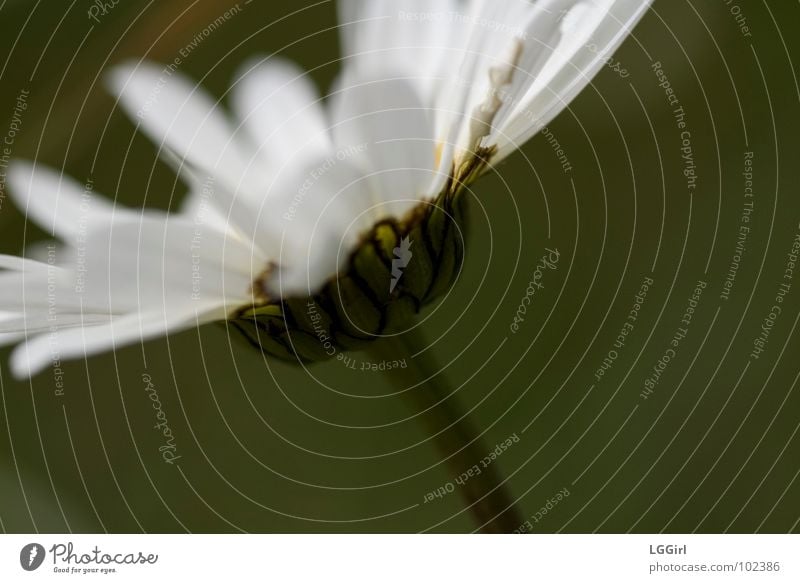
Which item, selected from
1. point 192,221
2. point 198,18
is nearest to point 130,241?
point 192,221

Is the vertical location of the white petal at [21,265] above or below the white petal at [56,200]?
below

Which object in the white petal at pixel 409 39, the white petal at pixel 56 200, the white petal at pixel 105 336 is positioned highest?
the white petal at pixel 409 39

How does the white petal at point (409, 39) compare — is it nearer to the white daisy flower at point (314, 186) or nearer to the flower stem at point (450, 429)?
the white daisy flower at point (314, 186)

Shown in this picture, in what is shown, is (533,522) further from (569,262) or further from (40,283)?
(40,283)

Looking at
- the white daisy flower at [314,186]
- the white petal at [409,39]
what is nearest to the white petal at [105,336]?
the white daisy flower at [314,186]

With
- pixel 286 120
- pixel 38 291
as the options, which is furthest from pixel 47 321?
pixel 286 120

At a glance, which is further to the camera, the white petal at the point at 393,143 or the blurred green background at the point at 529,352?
the blurred green background at the point at 529,352

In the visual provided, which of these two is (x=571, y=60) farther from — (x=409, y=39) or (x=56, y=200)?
(x=56, y=200)

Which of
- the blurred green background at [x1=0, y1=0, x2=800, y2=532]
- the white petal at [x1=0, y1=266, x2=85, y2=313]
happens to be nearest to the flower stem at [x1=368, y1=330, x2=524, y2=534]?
the blurred green background at [x1=0, y1=0, x2=800, y2=532]
